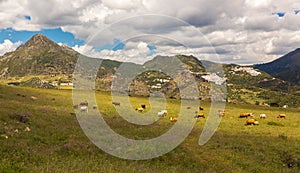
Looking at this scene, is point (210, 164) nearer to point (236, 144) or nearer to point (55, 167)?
point (236, 144)

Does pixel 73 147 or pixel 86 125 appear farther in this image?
pixel 86 125

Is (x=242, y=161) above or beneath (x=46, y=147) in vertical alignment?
beneath

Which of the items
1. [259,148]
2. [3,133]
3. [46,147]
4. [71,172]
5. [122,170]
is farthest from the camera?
[259,148]

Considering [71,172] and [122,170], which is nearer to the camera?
[71,172]

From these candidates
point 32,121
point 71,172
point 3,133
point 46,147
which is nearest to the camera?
point 71,172

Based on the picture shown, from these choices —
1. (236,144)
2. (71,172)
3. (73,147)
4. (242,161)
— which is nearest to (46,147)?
(73,147)

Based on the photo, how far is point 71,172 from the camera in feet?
38.0

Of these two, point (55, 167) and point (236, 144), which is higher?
point (55, 167)

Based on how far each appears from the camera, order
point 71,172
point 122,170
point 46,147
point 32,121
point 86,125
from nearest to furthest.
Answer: point 71,172, point 122,170, point 46,147, point 32,121, point 86,125

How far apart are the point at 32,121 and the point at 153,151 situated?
13.4 meters

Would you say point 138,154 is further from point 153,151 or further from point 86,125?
point 86,125

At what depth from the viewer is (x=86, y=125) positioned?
92.6 ft

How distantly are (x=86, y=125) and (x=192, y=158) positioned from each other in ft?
43.4

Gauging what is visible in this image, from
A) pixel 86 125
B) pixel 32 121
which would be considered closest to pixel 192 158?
pixel 86 125
